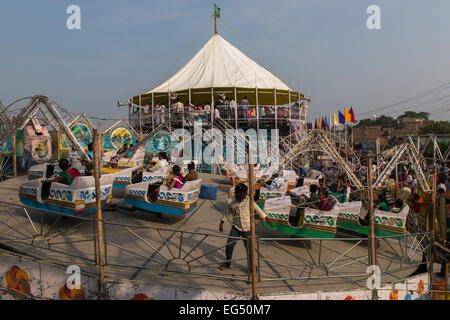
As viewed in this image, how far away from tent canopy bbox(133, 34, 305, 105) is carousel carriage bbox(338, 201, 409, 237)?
14326 millimetres

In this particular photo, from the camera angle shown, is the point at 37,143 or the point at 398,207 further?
the point at 37,143

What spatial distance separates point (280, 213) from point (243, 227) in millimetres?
1931

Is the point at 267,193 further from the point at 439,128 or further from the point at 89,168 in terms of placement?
the point at 439,128

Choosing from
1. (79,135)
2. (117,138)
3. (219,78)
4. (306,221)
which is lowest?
(306,221)

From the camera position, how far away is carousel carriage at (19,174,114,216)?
7285 mm

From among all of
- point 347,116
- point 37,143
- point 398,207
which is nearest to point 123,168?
point 37,143

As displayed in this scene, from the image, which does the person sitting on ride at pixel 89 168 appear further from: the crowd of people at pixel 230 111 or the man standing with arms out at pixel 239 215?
the crowd of people at pixel 230 111

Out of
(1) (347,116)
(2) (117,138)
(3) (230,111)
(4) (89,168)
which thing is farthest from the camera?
(1) (347,116)

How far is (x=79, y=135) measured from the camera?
1714 cm

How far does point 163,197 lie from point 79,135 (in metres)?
11.2

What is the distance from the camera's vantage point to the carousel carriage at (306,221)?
743cm

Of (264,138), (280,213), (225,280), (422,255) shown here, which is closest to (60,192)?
(225,280)
